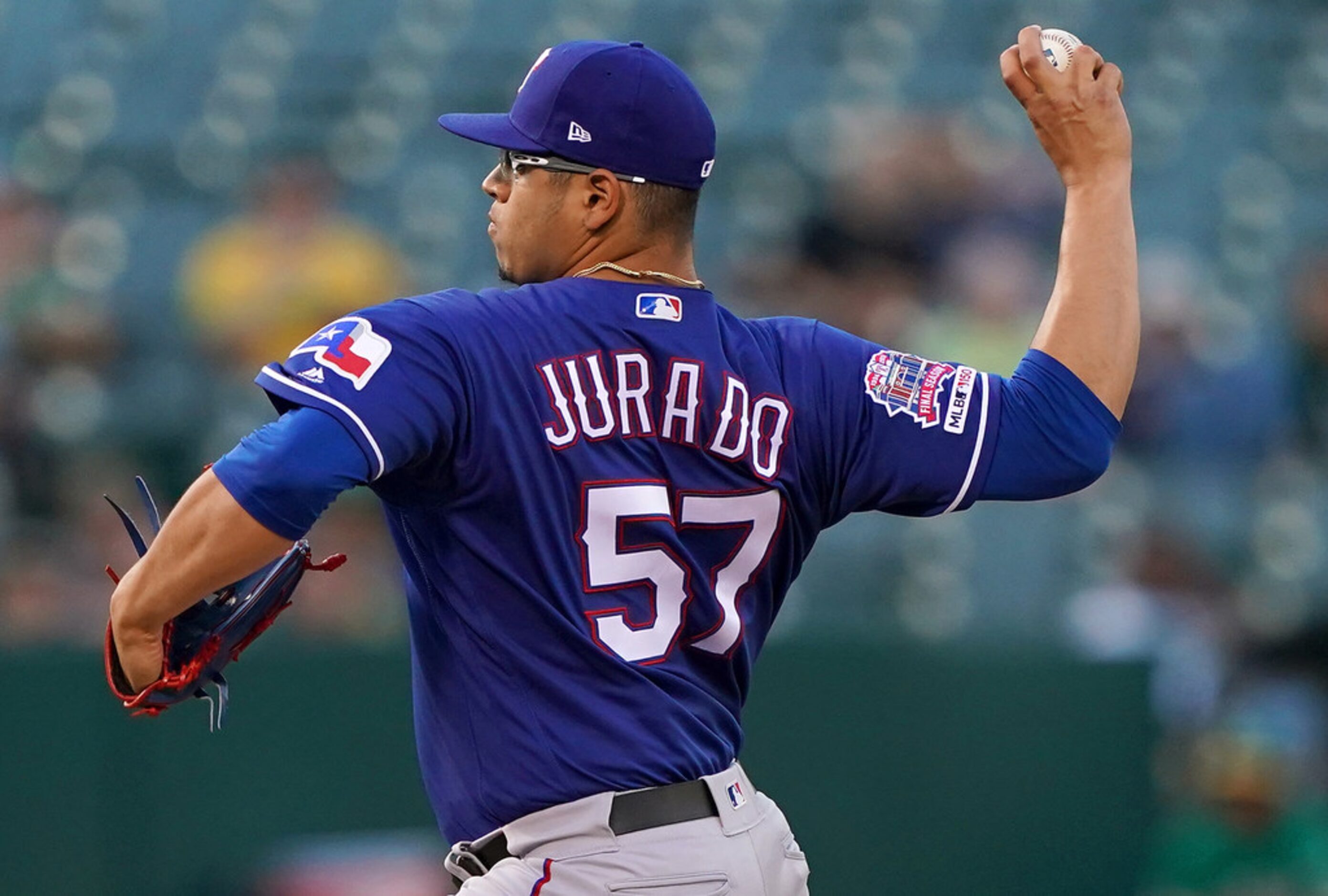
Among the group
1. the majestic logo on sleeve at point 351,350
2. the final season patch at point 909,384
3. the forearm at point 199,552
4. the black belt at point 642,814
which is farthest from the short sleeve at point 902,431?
the forearm at point 199,552

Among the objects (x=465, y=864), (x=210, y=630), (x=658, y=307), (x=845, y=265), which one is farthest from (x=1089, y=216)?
(x=845, y=265)

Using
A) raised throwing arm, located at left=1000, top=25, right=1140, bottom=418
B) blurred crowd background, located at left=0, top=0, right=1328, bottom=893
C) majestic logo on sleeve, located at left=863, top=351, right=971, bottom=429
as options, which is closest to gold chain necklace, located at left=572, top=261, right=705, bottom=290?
majestic logo on sleeve, located at left=863, top=351, right=971, bottom=429

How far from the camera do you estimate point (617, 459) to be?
2.54 m

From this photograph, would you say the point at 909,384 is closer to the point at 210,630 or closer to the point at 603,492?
the point at 603,492

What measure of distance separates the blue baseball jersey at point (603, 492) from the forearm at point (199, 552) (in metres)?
0.17

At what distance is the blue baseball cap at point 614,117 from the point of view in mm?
2645

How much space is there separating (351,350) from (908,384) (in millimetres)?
837

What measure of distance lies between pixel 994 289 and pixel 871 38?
252cm

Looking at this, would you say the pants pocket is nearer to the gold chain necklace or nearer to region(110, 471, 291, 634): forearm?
region(110, 471, 291, 634): forearm

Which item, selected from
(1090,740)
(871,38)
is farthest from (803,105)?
(1090,740)

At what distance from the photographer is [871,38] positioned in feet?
30.0

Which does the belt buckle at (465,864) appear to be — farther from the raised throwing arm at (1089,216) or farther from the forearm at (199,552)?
the raised throwing arm at (1089,216)

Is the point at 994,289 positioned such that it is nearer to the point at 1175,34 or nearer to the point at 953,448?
the point at 1175,34

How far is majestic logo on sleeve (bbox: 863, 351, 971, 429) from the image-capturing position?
2682 mm
